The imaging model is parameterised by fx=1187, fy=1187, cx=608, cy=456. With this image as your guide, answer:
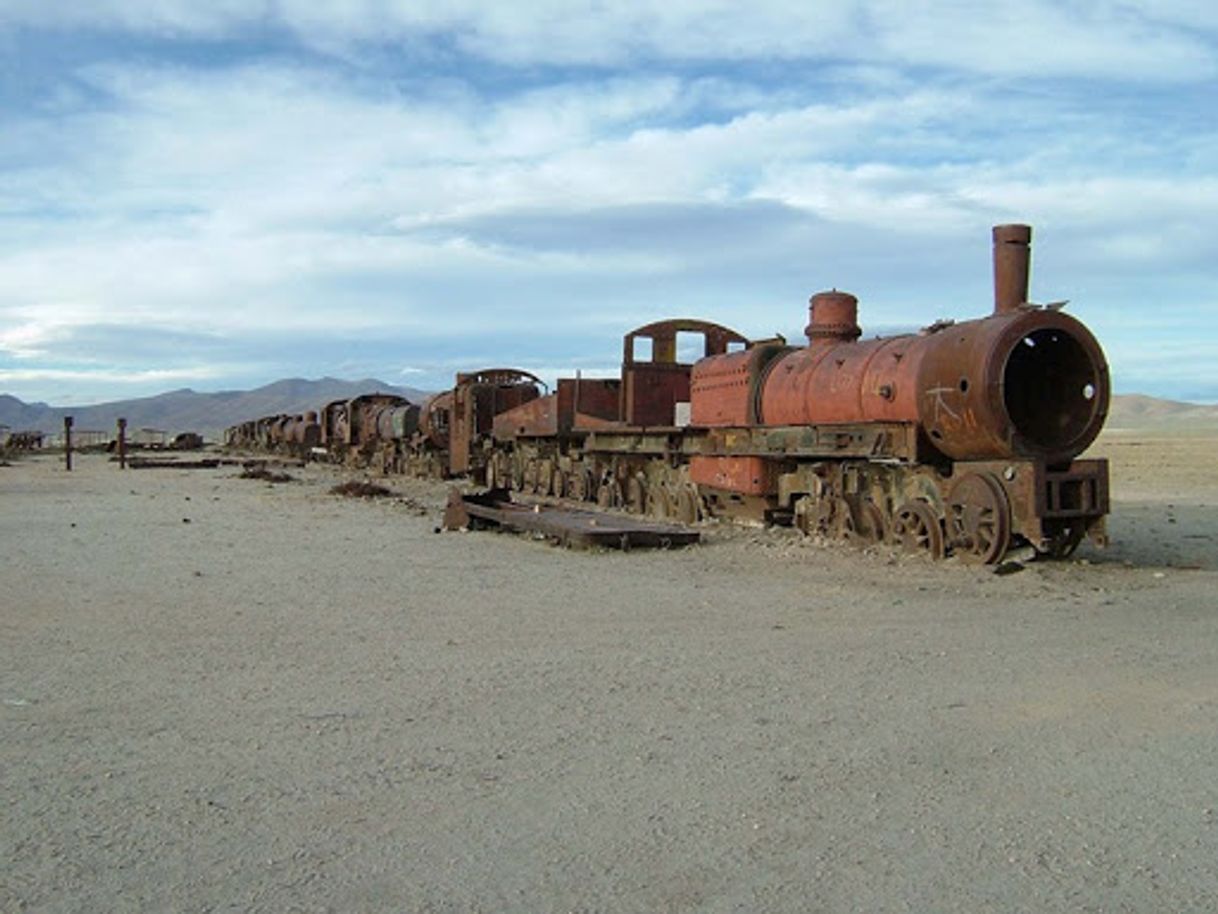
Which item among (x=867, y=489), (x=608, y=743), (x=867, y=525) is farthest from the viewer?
(x=867, y=489)

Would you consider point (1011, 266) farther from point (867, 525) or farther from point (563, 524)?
point (563, 524)

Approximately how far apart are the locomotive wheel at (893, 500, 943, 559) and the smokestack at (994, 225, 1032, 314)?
2.23 metres

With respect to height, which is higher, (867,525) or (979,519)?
(979,519)

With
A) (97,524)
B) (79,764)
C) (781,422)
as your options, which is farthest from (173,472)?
(79,764)

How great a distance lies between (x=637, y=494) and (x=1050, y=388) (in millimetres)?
8753

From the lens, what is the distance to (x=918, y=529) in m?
12.7

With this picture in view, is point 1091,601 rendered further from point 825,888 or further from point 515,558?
point 825,888

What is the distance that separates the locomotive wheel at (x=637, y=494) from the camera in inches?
789

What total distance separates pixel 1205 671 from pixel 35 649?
730 cm

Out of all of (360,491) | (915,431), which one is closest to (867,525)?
(915,431)

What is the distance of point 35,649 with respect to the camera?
7.61 metres

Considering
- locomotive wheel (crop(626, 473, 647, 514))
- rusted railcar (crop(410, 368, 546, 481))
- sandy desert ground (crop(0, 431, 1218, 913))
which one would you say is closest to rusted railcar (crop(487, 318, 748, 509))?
locomotive wheel (crop(626, 473, 647, 514))

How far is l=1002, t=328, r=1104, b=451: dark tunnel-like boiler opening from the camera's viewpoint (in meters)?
12.1

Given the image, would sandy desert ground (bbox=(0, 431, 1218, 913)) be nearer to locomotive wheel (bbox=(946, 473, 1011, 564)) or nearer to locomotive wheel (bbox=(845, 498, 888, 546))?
locomotive wheel (bbox=(946, 473, 1011, 564))
